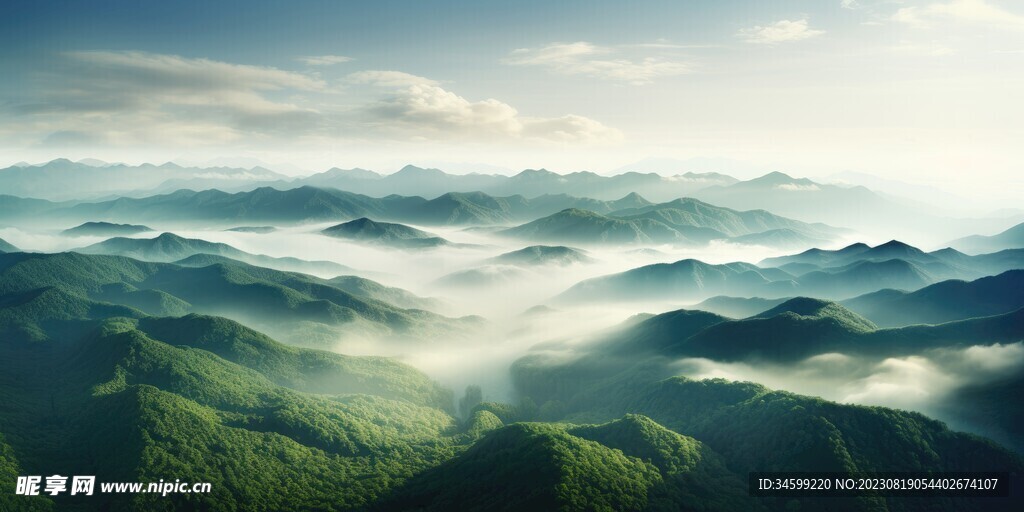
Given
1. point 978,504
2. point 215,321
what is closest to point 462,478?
point 978,504

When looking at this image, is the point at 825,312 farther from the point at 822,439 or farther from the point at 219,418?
the point at 219,418

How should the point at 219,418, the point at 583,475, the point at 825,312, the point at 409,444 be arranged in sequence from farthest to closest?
the point at 825,312 → the point at 409,444 → the point at 219,418 → the point at 583,475

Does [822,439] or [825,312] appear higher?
[825,312]

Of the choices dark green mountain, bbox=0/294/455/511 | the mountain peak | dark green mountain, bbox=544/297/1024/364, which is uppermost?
the mountain peak

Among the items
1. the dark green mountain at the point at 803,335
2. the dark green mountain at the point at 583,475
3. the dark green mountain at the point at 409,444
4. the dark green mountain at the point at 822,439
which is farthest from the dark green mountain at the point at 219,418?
the dark green mountain at the point at 803,335

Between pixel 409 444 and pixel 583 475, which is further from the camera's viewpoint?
pixel 409 444

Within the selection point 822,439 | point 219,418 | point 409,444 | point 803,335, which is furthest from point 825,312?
point 219,418

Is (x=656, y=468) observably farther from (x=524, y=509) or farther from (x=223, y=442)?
(x=223, y=442)

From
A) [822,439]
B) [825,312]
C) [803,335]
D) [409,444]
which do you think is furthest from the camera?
[825,312]

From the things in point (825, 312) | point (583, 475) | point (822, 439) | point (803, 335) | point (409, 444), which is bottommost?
point (409, 444)

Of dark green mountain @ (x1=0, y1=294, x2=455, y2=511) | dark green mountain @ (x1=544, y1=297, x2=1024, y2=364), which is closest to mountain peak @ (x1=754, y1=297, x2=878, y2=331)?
dark green mountain @ (x1=544, y1=297, x2=1024, y2=364)

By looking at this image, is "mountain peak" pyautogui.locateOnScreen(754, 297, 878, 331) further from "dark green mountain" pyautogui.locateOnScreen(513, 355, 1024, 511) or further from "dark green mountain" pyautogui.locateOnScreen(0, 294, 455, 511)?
"dark green mountain" pyautogui.locateOnScreen(0, 294, 455, 511)
